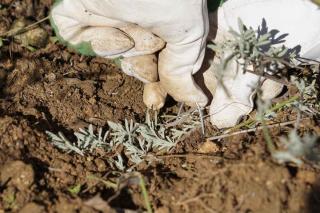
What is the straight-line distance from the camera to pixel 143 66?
1.70 m

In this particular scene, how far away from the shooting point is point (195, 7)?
1.41 m

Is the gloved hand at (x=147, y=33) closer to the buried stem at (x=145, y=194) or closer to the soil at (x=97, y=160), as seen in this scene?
the soil at (x=97, y=160)

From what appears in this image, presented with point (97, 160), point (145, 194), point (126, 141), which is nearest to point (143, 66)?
point (126, 141)

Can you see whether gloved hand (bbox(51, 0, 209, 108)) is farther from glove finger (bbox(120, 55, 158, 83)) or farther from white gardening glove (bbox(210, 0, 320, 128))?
white gardening glove (bbox(210, 0, 320, 128))

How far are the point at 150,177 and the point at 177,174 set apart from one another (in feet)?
0.27

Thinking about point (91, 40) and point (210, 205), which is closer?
point (210, 205)

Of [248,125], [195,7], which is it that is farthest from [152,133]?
[195,7]

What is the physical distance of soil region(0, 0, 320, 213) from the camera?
3.84ft

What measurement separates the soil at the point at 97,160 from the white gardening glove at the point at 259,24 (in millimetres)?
133

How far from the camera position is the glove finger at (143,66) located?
170cm

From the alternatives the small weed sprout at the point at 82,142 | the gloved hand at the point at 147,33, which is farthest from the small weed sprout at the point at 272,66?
the small weed sprout at the point at 82,142

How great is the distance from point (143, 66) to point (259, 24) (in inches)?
17.7

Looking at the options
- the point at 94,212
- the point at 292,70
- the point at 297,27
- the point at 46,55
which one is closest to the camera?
the point at 94,212

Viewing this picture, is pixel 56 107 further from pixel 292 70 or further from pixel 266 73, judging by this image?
pixel 292 70
